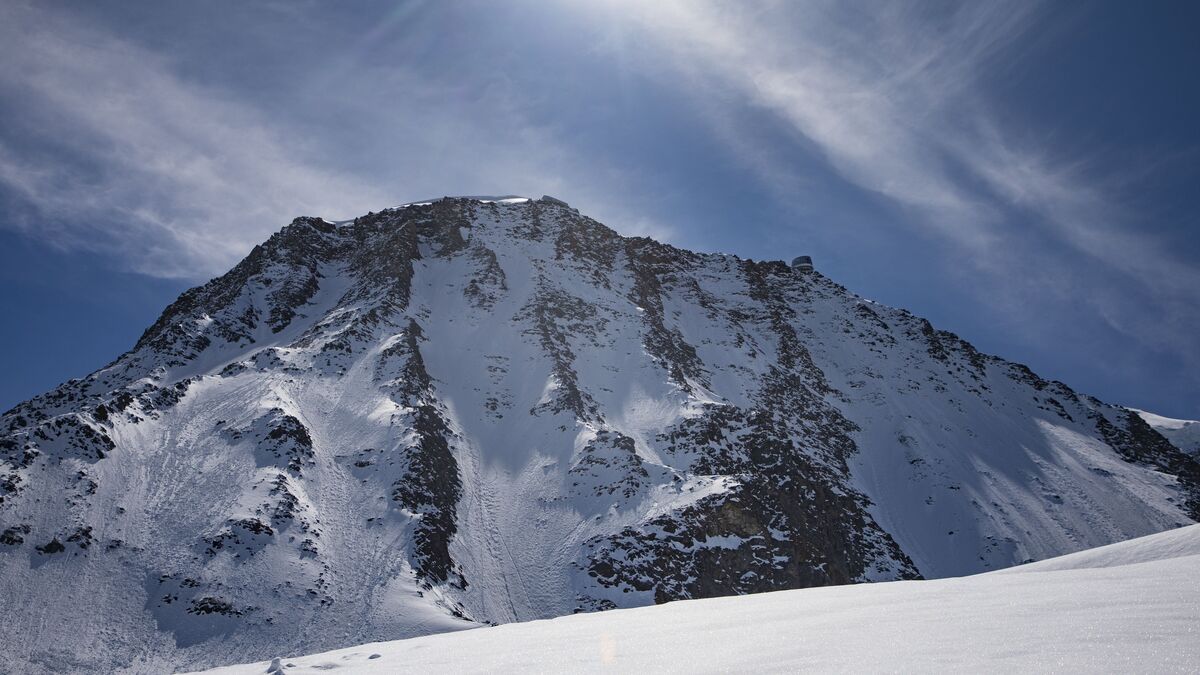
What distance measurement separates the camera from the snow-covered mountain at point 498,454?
140 ft

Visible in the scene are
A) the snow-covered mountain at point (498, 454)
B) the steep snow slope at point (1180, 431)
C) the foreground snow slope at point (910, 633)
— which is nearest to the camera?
the foreground snow slope at point (910, 633)

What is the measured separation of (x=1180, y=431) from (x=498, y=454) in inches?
5682

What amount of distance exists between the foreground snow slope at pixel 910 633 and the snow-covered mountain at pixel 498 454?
3640 centimetres

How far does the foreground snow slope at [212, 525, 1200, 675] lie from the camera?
16.8 feet

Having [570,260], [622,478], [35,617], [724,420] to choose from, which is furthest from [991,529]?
[35,617]

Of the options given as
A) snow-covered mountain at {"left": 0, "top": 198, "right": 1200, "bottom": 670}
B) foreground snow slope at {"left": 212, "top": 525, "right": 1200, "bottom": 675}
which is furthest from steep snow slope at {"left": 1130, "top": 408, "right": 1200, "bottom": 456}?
foreground snow slope at {"left": 212, "top": 525, "right": 1200, "bottom": 675}

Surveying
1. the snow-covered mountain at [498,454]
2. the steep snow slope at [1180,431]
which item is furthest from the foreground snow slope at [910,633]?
the steep snow slope at [1180,431]

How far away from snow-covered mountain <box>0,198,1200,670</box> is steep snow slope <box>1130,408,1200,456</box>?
32.6 metres

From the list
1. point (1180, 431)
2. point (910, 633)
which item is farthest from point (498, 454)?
point (1180, 431)

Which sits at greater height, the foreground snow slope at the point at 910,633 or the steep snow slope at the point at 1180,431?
the steep snow slope at the point at 1180,431

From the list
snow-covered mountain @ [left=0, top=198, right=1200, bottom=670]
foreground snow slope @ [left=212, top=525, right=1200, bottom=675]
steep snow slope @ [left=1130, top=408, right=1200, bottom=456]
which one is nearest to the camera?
foreground snow slope @ [left=212, top=525, right=1200, bottom=675]

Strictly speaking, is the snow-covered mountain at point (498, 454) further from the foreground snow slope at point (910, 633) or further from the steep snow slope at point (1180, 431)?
the foreground snow slope at point (910, 633)

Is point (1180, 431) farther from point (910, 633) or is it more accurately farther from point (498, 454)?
point (910, 633)

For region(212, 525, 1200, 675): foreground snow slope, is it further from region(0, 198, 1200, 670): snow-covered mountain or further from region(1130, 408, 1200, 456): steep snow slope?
region(1130, 408, 1200, 456): steep snow slope
